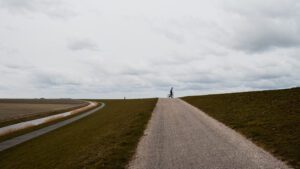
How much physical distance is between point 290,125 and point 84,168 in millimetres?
15381

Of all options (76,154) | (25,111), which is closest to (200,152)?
(76,154)

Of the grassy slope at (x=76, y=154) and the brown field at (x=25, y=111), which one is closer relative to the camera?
the grassy slope at (x=76, y=154)

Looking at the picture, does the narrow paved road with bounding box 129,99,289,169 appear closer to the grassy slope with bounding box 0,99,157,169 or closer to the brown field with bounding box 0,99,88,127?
the grassy slope with bounding box 0,99,157,169

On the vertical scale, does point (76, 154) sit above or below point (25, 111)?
below

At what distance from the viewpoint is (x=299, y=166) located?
1375 cm

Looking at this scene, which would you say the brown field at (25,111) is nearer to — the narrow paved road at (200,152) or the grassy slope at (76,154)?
the grassy slope at (76,154)

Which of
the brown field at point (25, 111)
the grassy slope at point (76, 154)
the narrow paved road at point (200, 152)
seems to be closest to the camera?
the narrow paved road at point (200, 152)

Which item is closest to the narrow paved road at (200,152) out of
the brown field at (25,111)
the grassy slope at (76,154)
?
the grassy slope at (76,154)

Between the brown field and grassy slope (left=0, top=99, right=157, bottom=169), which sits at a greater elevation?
the brown field

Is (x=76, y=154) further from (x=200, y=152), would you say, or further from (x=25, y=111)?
(x=25, y=111)

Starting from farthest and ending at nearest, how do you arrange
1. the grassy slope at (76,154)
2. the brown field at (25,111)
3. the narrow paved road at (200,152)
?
the brown field at (25,111) → the grassy slope at (76,154) → the narrow paved road at (200,152)

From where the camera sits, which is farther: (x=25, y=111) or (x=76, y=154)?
(x=25, y=111)

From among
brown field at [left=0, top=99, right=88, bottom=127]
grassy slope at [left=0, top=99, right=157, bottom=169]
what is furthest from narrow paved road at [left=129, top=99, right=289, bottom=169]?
brown field at [left=0, top=99, right=88, bottom=127]

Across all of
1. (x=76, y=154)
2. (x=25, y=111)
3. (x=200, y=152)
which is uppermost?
(x=25, y=111)
